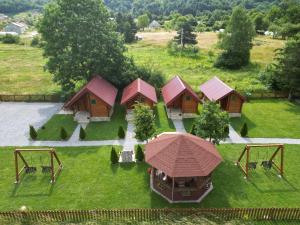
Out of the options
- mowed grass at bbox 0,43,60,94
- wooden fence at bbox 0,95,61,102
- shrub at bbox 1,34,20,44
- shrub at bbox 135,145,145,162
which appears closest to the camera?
shrub at bbox 135,145,145,162

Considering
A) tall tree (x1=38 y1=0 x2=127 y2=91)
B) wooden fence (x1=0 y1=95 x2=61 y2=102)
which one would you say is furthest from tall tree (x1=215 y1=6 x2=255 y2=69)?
wooden fence (x1=0 y1=95 x2=61 y2=102)

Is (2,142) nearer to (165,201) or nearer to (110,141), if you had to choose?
(110,141)

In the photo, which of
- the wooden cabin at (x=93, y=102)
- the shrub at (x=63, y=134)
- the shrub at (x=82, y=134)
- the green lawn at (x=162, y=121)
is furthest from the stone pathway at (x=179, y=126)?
the shrub at (x=63, y=134)

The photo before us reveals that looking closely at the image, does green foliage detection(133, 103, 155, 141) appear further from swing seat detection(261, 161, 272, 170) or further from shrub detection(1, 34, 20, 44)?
shrub detection(1, 34, 20, 44)

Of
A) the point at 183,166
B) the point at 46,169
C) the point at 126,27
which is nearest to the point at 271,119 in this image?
the point at 183,166

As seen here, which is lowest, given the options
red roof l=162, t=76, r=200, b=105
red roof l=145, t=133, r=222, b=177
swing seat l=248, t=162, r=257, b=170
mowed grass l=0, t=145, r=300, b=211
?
mowed grass l=0, t=145, r=300, b=211

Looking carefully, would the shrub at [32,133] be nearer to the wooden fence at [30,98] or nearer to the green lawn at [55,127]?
the green lawn at [55,127]
